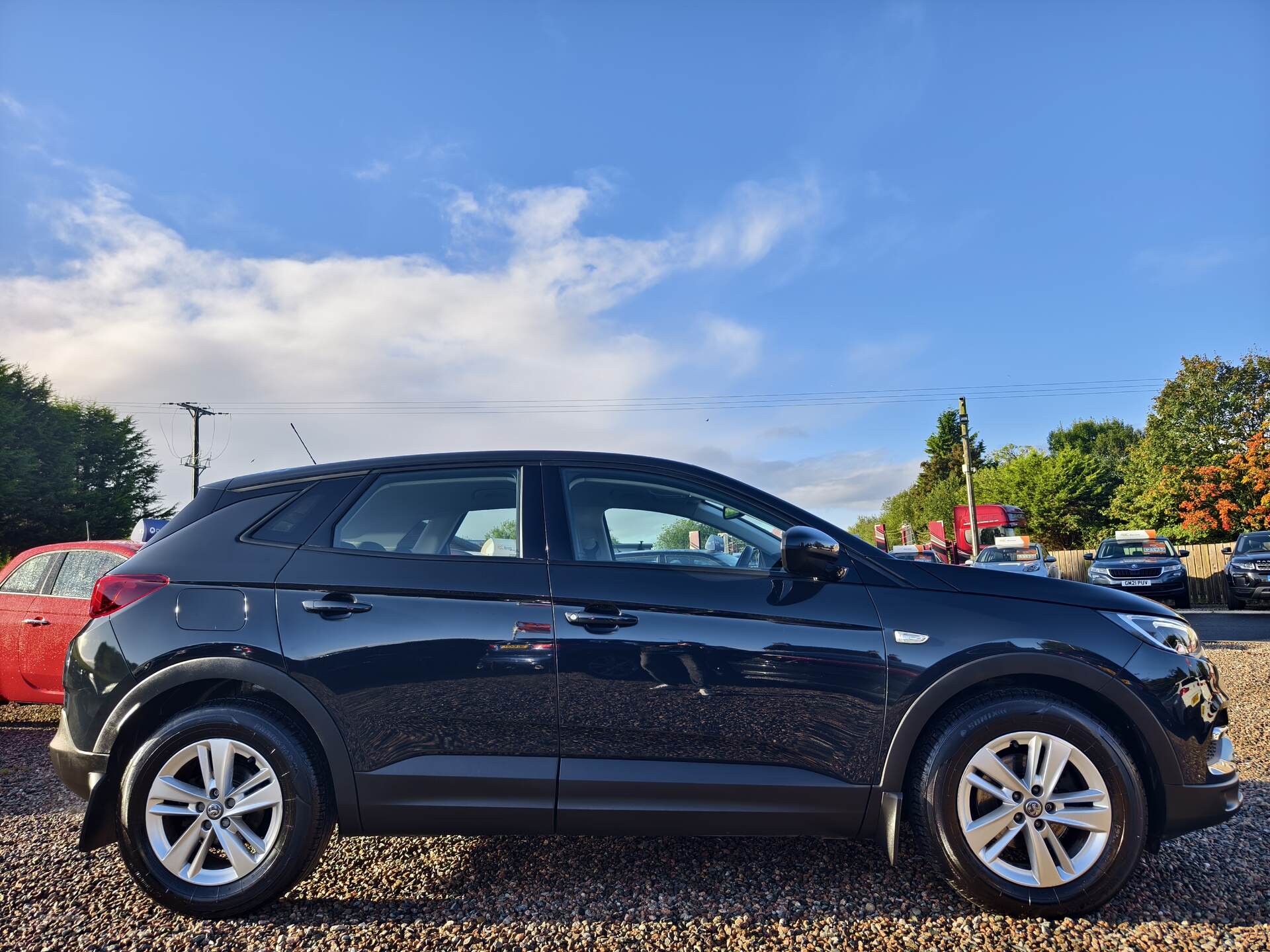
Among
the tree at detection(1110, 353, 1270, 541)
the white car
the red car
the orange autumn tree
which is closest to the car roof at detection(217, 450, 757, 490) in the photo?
the red car

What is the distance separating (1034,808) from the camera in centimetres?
267

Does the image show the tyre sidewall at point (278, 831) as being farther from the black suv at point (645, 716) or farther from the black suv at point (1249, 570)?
the black suv at point (1249, 570)

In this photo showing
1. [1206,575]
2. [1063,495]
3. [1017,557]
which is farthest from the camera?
[1063,495]

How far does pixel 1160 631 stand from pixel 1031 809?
32.2 inches

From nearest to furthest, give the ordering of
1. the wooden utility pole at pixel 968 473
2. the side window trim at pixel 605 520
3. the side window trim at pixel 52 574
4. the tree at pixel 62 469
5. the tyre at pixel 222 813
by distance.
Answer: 1. the tyre at pixel 222 813
2. the side window trim at pixel 605 520
3. the side window trim at pixel 52 574
4. the wooden utility pole at pixel 968 473
5. the tree at pixel 62 469

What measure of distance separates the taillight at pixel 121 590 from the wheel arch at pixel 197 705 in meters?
0.32

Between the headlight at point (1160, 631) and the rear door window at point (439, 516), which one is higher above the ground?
the rear door window at point (439, 516)

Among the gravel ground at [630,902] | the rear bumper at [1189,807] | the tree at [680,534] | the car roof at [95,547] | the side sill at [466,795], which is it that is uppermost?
the car roof at [95,547]

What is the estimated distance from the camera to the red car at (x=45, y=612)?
5797 millimetres

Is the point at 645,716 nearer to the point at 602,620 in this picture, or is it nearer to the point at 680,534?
the point at 602,620

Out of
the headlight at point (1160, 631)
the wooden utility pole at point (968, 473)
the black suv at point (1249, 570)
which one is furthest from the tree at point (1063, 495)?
the headlight at point (1160, 631)

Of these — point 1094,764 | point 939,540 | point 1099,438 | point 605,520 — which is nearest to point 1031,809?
point 1094,764

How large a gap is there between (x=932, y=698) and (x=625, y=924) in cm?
133

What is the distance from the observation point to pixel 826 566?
9.10ft
